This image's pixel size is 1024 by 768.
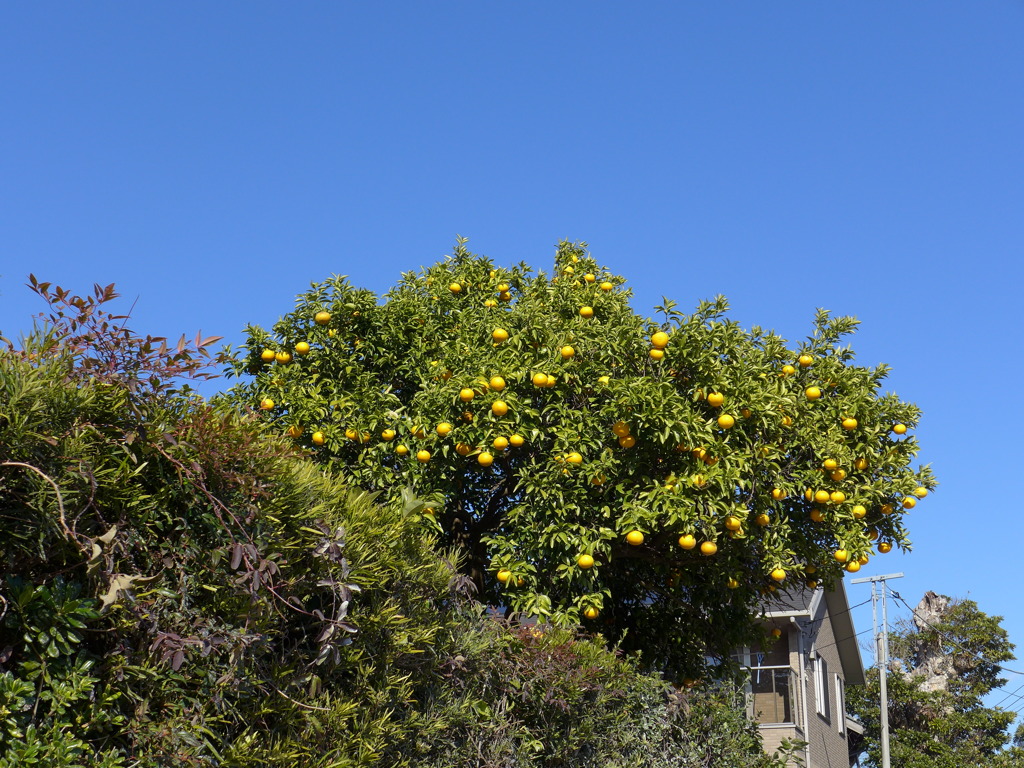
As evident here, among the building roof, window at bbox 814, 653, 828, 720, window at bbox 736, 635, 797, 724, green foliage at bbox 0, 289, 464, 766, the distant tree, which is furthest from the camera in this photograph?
the distant tree

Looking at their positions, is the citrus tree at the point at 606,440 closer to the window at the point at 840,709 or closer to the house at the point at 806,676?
the house at the point at 806,676

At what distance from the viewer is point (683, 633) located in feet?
31.7

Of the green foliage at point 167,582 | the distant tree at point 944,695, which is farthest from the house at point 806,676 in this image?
the green foliage at point 167,582

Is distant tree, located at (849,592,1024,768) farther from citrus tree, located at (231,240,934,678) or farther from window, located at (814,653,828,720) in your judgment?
citrus tree, located at (231,240,934,678)

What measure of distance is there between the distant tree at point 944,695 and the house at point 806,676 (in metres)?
6.88

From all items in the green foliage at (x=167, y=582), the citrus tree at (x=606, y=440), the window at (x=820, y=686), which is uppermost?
the window at (x=820, y=686)

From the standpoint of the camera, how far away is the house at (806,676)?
720 inches

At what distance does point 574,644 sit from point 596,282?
4429 millimetres

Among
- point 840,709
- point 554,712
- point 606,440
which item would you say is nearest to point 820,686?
point 840,709

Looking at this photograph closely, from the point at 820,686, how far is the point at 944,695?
12.5 metres

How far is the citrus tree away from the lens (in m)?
7.67

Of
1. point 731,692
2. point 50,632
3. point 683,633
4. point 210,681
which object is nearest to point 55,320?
point 50,632

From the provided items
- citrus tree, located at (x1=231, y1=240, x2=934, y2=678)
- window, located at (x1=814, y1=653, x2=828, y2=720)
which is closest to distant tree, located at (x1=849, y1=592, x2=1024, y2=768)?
window, located at (x1=814, y1=653, x2=828, y2=720)

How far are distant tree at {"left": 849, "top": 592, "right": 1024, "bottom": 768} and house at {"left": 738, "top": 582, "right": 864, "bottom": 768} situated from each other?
22.6 ft
